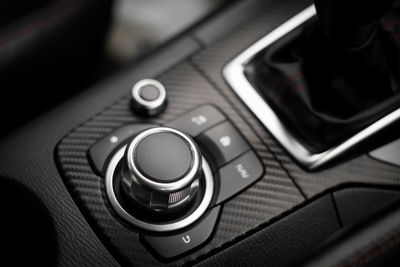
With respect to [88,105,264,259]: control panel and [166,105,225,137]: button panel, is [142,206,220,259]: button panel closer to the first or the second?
[88,105,264,259]: control panel

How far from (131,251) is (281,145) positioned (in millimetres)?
235

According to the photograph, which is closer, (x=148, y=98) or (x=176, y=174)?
(x=176, y=174)

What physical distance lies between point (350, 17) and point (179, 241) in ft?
1.07

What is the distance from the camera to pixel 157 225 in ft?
1.98

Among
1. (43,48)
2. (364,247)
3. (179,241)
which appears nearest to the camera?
(364,247)

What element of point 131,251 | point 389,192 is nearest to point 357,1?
point 389,192

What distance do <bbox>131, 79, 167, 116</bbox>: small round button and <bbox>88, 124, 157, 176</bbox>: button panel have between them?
2 cm

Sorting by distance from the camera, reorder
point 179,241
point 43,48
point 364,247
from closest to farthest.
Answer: point 364,247 → point 179,241 → point 43,48

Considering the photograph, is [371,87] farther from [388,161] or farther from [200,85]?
[200,85]

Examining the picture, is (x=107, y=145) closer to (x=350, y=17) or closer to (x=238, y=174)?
(x=238, y=174)

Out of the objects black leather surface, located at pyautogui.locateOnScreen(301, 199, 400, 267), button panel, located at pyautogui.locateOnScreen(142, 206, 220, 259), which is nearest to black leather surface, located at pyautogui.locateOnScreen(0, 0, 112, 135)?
button panel, located at pyautogui.locateOnScreen(142, 206, 220, 259)

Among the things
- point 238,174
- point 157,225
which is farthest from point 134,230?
point 238,174

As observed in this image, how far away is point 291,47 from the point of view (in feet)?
2.33

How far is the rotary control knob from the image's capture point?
554mm
